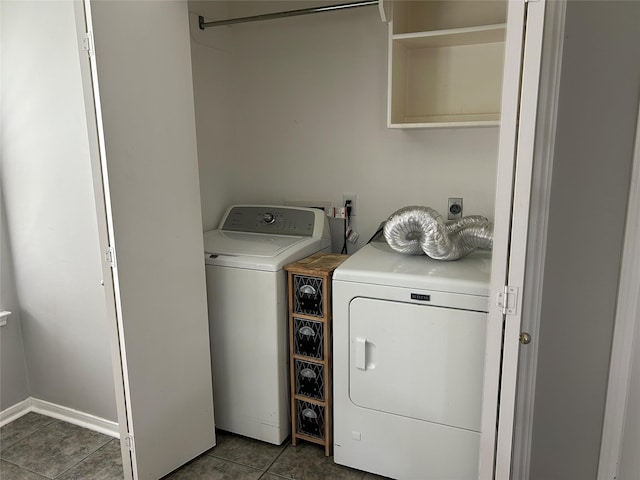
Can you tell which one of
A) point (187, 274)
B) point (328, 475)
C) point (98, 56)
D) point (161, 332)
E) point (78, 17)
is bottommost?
point (328, 475)

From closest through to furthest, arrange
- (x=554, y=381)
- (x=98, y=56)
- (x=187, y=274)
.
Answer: (x=554, y=381), (x=98, y=56), (x=187, y=274)

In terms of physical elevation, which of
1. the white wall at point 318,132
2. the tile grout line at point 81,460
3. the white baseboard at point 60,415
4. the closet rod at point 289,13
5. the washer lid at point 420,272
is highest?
the closet rod at point 289,13

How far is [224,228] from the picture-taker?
2.70m

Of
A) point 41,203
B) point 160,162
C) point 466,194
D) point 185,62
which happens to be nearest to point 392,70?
point 466,194

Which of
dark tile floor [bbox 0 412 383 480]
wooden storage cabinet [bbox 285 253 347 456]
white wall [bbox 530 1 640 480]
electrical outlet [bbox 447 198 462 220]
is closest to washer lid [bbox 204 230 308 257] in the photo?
wooden storage cabinet [bbox 285 253 347 456]

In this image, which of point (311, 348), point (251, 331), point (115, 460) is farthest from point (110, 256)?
point (115, 460)

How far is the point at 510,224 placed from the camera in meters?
1.23

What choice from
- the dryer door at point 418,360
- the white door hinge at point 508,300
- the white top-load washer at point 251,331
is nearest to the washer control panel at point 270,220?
the white top-load washer at point 251,331

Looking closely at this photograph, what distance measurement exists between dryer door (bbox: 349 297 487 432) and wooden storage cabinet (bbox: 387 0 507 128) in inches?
34.4

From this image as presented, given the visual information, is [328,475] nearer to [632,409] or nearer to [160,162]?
[632,409]

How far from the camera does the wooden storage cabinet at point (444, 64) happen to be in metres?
2.08

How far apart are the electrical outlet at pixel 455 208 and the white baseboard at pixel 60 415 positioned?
204 cm

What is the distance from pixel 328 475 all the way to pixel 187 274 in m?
1.10

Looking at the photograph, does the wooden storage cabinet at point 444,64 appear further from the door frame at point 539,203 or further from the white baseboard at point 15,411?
the white baseboard at point 15,411
